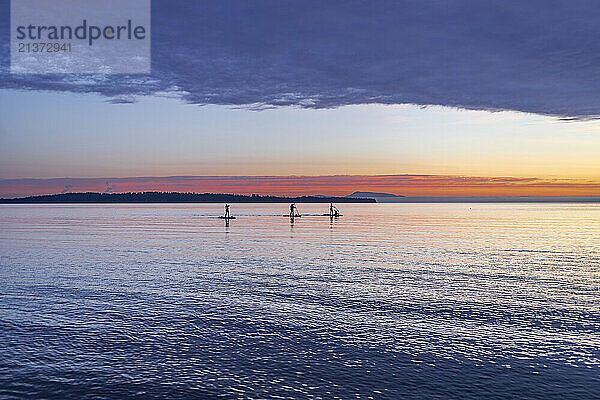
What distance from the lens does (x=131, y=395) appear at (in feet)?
49.4

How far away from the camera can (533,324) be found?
74.0ft

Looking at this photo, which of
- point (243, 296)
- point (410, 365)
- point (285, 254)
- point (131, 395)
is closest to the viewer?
point (131, 395)

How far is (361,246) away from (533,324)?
3736cm

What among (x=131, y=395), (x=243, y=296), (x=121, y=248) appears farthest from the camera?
(x=121, y=248)

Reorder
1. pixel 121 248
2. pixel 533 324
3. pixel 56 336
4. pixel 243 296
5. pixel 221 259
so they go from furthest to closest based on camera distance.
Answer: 1. pixel 121 248
2. pixel 221 259
3. pixel 243 296
4. pixel 533 324
5. pixel 56 336

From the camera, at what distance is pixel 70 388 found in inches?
607

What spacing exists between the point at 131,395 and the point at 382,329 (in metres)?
→ 10.9

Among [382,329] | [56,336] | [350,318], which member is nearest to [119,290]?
[56,336]

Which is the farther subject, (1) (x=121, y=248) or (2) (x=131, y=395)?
(1) (x=121, y=248)

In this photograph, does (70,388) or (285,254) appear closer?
(70,388)

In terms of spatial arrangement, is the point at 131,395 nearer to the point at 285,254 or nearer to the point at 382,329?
the point at 382,329

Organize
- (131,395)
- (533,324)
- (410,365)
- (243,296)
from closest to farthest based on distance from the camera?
1. (131,395)
2. (410,365)
3. (533,324)
4. (243,296)

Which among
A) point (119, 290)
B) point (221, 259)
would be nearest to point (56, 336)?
point (119, 290)

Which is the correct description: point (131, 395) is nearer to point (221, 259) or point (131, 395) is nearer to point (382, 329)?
point (382, 329)
